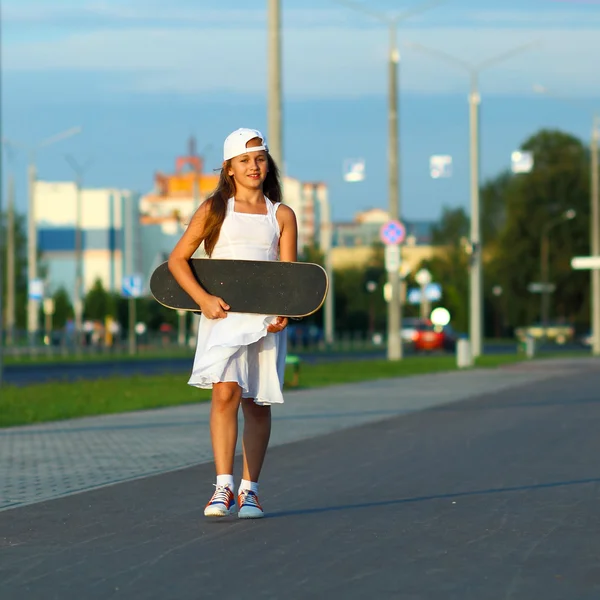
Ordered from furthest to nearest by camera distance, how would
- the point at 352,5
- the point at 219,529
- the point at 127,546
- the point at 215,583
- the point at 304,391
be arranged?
the point at 352,5 < the point at 304,391 < the point at 219,529 < the point at 127,546 < the point at 215,583

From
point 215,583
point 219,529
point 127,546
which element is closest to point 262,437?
point 219,529

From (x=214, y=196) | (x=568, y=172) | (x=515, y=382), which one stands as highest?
(x=568, y=172)

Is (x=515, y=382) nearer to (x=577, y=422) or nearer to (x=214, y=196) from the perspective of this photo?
(x=577, y=422)

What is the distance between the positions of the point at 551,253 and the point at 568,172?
4459mm

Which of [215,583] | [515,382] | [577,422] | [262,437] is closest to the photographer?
[215,583]

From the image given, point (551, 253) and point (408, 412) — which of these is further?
point (551, 253)

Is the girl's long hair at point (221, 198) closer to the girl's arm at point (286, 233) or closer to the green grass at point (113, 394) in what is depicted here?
the girl's arm at point (286, 233)

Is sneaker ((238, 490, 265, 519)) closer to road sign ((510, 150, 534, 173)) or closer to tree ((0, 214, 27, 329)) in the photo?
road sign ((510, 150, 534, 173))

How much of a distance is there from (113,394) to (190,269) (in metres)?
15.3

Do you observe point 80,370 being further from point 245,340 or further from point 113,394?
point 245,340

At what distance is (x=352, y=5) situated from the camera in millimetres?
39844

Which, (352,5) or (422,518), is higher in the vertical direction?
(352,5)

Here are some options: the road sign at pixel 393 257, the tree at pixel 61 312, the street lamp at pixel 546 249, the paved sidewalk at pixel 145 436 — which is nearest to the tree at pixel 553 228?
the street lamp at pixel 546 249

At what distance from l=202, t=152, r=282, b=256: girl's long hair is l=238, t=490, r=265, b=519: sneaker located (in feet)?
4.15
